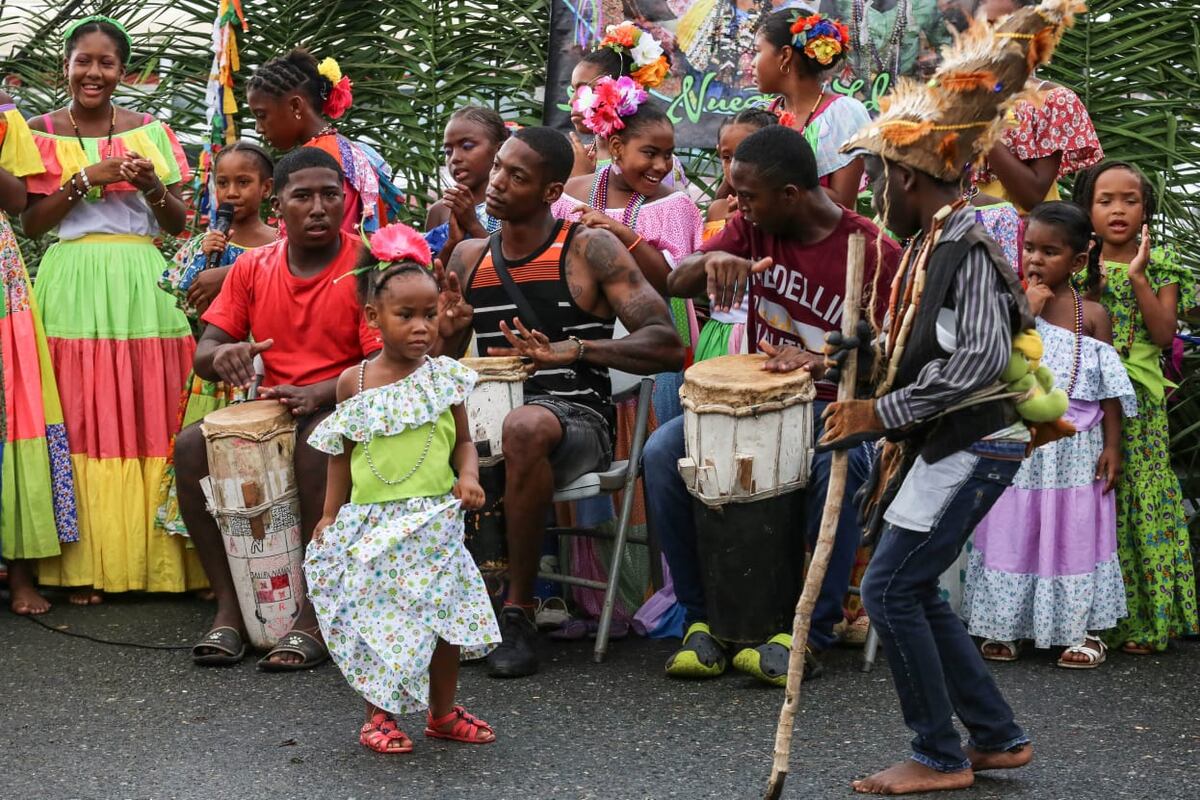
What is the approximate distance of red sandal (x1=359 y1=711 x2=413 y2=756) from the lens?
14.9ft

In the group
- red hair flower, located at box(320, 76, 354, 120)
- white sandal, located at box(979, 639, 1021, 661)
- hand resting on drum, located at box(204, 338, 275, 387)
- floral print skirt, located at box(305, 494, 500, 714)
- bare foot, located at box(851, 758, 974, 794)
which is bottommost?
white sandal, located at box(979, 639, 1021, 661)

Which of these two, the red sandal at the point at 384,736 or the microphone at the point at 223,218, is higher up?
the microphone at the point at 223,218

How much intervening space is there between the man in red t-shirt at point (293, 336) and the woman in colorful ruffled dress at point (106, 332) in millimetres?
753

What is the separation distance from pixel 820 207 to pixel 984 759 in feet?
6.27

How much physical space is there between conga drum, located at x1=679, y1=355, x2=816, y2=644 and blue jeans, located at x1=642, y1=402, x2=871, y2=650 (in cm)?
6

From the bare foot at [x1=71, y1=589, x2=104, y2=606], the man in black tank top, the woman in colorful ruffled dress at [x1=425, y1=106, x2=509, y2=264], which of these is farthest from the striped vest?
the bare foot at [x1=71, y1=589, x2=104, y2=606]

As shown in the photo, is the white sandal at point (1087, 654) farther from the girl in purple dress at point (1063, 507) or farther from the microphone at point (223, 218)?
the microphone at point (223, 218)

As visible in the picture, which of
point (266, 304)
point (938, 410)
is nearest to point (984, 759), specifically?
point (938, 410)

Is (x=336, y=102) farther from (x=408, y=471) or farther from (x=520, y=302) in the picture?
(x=408, y=471)

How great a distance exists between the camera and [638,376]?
5.98m

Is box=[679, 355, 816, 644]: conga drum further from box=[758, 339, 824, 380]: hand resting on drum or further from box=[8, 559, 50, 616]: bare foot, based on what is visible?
box=[8, 559, 50, 616]: bare foot

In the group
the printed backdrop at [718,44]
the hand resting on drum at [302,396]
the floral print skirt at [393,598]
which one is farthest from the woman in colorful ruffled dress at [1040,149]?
the floral print skirt at [393,598]

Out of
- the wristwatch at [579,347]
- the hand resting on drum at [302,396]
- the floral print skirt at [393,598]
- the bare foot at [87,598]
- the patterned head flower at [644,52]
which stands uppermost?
the patterned head flower at [644,52]

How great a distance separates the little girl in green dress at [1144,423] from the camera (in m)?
5.66
